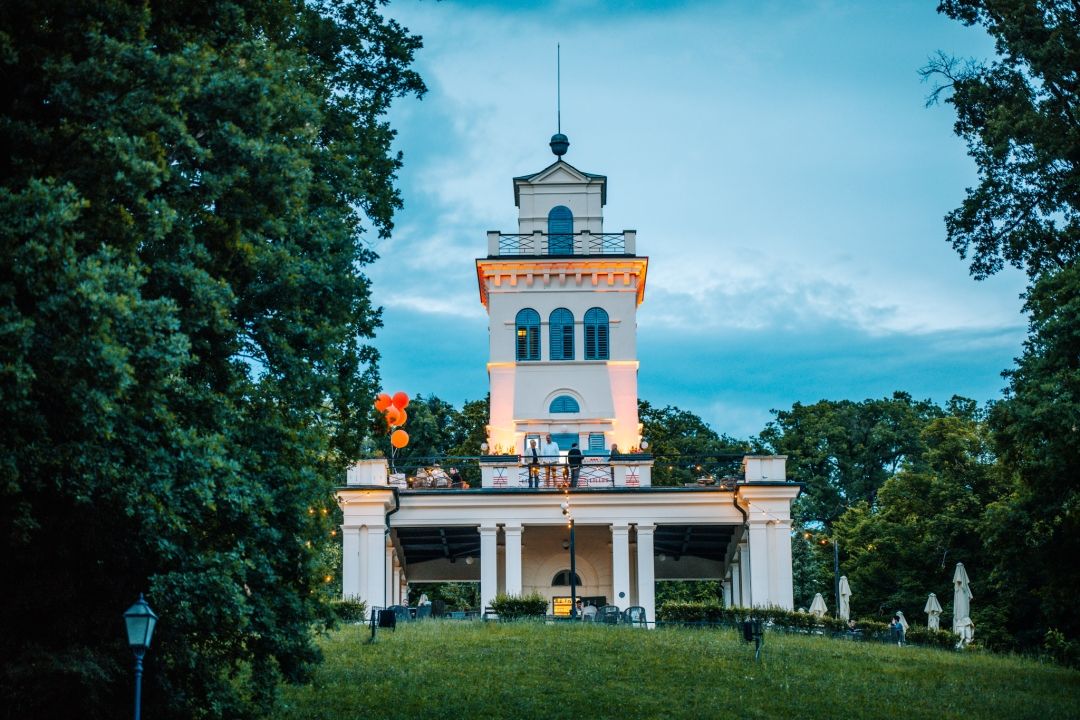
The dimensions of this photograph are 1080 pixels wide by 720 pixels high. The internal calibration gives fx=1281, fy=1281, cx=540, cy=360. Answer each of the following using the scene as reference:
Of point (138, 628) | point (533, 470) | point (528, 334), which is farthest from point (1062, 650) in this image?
point (138, 628)

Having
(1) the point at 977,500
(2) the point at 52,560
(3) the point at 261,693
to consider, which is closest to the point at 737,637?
(3) the point at 261,693

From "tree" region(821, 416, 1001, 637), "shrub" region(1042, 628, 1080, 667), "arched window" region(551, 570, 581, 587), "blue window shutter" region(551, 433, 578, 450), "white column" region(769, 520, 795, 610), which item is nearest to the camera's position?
"shrub" region(1042, 628, 1080, 667)

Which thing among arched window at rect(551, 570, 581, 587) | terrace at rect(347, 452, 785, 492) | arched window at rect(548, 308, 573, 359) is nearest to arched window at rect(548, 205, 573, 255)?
arched window at rect(548, 308, 573, 359)

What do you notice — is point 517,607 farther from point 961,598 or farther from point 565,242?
point 565,242

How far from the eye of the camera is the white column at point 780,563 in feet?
130

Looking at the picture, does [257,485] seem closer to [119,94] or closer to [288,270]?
[288,270]

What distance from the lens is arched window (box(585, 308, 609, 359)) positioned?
4684 centimetres

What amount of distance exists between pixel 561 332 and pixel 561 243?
11.3 feet

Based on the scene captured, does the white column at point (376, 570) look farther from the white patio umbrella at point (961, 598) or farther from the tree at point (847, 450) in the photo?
the tree at point (847, 450)

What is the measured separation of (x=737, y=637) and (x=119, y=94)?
20.1m

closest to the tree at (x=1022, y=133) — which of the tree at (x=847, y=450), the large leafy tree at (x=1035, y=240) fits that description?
the large leafy tree at (x=1035, y=240)

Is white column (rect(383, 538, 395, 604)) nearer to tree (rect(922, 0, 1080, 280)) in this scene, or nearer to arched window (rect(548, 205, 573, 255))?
arched window (rect(548, 205, 573, 255))

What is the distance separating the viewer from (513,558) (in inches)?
1594

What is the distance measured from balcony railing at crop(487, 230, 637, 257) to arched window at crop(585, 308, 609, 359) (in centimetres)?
228
